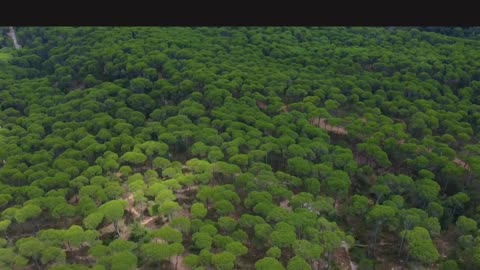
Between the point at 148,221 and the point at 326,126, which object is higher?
the point at 326,126

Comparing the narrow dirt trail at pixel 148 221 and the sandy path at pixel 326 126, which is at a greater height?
the sandy path at pixel 326 126

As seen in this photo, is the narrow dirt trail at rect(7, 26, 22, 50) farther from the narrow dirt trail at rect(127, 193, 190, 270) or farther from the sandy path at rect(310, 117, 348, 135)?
the sandy path at rect(310, 117, 348, 135)

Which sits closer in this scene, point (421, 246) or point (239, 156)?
point (421, 246)

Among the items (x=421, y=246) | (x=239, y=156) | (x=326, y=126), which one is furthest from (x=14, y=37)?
(x=421, y=246)

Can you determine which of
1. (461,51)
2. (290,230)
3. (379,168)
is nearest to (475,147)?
(379,168)

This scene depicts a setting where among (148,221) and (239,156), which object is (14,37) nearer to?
(239,156)

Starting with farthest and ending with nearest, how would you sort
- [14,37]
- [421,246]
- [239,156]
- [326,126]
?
[14,37]
[326,126]
[239,156]
[421,246]

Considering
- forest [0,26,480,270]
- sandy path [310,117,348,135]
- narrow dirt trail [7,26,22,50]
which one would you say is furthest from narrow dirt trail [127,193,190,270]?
Result: narrow dirt trail [7,26,22,50]

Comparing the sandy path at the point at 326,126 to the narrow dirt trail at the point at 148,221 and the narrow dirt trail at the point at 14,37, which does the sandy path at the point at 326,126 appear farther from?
the narrow dirt trail at the point at 14,37

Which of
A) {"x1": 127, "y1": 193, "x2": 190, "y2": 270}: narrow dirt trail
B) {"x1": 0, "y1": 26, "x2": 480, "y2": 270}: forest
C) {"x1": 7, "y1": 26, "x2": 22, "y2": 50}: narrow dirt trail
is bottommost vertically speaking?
{"x1": 127, "y1": 193, "x2": 190, "y2": 270}: narrow dirt trail

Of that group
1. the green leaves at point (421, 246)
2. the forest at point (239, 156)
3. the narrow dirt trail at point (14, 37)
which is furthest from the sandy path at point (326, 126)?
the narrow dirt trail at point (14, 37)
